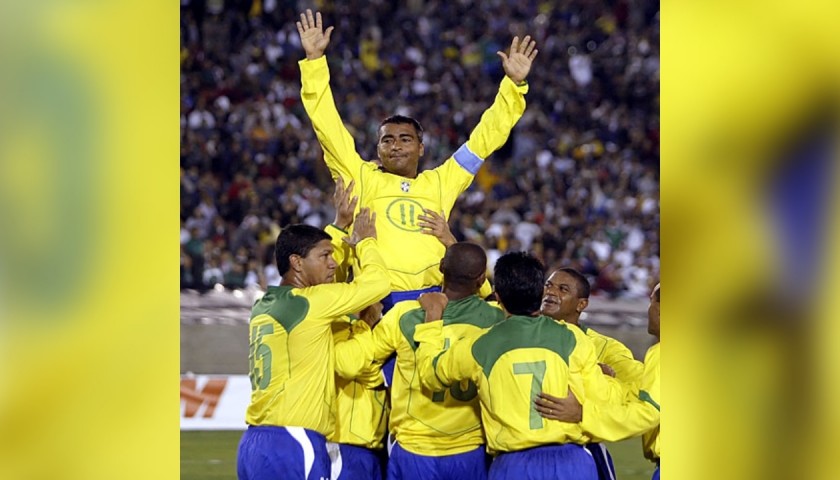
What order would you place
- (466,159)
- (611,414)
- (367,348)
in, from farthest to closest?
(466,159) < (367,348) < (611,414)

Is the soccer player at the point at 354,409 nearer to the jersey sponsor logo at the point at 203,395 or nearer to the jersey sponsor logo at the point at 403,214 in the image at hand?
the jersey sponsor logo at the point at 403,214

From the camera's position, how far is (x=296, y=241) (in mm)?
4594

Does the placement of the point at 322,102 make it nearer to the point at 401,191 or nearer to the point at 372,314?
the point at 401,191

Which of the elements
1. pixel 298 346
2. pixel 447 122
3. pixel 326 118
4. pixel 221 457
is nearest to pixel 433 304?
pixel 298 346

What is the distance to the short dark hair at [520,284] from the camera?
4074mm

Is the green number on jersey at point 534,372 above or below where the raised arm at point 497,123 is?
below

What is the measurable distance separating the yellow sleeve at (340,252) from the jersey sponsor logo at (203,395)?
18.1ft

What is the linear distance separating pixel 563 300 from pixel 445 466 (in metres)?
0.89

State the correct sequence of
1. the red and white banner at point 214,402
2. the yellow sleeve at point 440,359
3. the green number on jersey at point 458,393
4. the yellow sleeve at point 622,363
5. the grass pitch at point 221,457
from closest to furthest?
the yellow sleeve at point 440,359, the green number on jersey at point 458,393, the yellow sleeve at point 622,363, the grass pitch at point 221,457, the red and white banner at point 214,402

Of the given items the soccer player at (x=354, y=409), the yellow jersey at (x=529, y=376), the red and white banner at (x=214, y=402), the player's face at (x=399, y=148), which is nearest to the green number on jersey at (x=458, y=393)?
the soccer player at (x=354, y=409)

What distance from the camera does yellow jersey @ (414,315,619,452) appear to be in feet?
13.1
